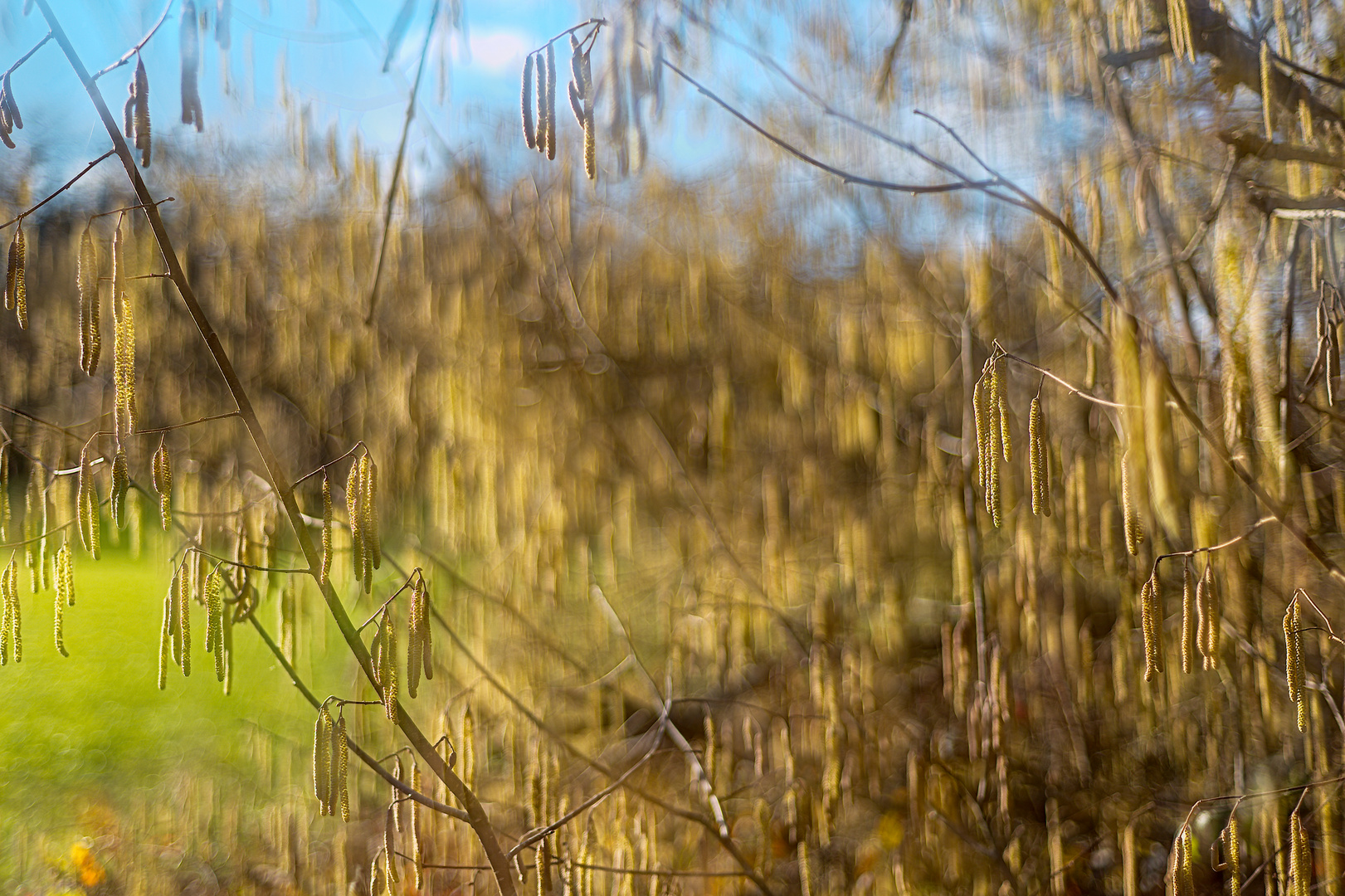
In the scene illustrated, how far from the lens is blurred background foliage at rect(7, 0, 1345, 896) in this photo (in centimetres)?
150

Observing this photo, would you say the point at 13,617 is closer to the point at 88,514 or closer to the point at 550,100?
the point at 88,514

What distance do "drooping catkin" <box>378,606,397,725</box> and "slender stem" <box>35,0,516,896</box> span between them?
13 mm

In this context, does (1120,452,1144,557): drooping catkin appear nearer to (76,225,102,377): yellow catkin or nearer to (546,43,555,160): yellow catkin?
(546,43,555,160): yellow catkin

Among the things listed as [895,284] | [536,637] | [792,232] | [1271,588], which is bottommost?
[536,637]

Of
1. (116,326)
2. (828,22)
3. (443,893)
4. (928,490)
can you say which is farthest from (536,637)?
(828,22)

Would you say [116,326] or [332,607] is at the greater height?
[116,326]

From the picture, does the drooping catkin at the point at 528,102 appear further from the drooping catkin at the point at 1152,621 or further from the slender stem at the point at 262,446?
the drooping catkin at the point at 1152,621

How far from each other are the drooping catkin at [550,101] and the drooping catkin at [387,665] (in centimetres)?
52

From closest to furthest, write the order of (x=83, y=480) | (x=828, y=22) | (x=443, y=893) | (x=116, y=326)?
(x=116, y=326), (x=83, y=480), (x=443, y=893), (x=828, y=22)

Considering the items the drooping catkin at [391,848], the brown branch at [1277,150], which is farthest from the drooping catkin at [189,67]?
the brown branch at [1277,150]

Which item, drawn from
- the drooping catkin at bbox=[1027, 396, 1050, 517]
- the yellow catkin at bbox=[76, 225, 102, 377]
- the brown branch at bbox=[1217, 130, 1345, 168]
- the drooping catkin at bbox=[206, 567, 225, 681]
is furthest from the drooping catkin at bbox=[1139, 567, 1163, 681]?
the yellow catkin at bbox=[76, 225, 102, 377]

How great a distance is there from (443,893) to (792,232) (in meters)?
1.74

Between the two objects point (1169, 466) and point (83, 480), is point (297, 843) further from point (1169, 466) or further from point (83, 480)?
point (1169, 466)

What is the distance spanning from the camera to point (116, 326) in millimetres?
850
